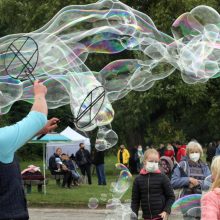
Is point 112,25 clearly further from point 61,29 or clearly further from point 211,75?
point 211,75

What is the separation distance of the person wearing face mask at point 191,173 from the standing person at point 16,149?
367 centimetres

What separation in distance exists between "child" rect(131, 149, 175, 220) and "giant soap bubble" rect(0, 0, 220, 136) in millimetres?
799

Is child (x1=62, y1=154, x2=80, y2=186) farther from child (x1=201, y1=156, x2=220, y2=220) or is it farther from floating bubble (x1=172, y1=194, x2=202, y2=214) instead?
child (x1=201, y1=156, x2=220, y2=220)

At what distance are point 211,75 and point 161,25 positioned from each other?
1841 cm

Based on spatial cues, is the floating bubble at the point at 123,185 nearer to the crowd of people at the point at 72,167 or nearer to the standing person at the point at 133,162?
the crowd of people at the point at 72,167

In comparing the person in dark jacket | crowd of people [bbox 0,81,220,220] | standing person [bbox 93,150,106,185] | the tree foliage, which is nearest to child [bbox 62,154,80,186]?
the person in dark jacket

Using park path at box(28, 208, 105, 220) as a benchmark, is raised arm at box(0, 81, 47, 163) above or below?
above

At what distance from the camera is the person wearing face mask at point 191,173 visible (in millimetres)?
7438

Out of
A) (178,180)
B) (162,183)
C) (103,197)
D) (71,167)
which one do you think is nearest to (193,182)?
(178,180)

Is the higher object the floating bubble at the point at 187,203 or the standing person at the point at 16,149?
the standing person at the point at 16,149

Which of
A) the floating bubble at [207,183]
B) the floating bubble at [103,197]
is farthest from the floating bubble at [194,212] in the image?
the floating bubble at [103,197]

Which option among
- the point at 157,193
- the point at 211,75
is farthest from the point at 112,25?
the point at 157,193

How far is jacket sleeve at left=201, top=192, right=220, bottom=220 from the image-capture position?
3850mm

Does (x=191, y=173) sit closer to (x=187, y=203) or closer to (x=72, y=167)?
(x=187, y=203)
